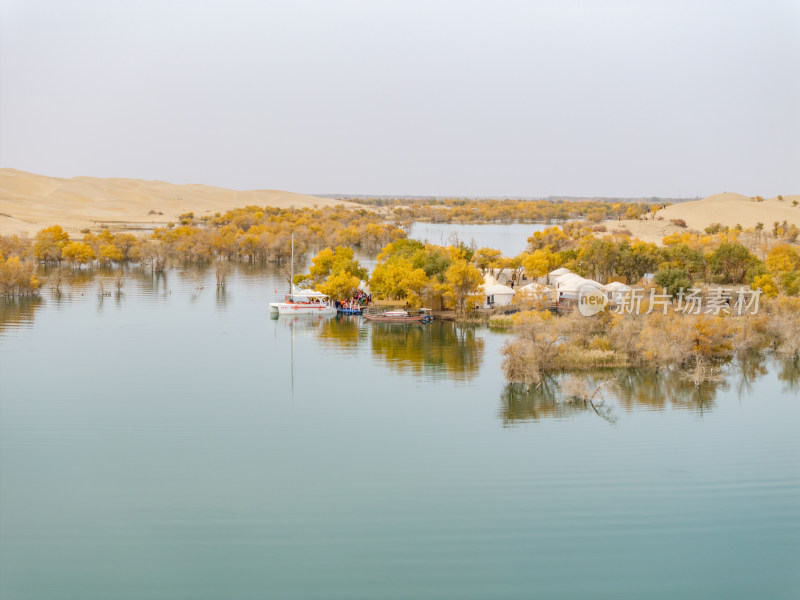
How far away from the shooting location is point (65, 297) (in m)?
36.4

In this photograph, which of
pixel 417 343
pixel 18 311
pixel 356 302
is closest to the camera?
pixel 417 343

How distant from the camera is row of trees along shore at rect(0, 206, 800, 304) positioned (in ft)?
112

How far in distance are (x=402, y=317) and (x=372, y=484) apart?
18868 millimetres

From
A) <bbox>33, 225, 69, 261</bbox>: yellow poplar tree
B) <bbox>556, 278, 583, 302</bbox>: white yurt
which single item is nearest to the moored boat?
<bbox>556, 278, 583, 302</bbox>: white yurt

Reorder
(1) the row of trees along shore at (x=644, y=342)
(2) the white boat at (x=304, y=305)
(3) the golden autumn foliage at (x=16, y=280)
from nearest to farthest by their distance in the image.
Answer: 1. (1) the row of trees along shore at (x=644, y=342)
2. (2) the white boat at (x=304, y=305)
3. (3) the golden autumn foliage at (x=16, y=280)

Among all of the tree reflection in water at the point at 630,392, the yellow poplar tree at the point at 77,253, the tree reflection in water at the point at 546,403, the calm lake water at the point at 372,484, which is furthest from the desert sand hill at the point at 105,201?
the tree reflection in water at the point at 630,392

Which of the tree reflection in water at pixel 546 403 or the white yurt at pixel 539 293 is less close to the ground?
the white yurt at pixel 539 293

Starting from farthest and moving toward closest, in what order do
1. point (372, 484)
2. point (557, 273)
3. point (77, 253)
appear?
point (77, 253), point (557, 273), point (372, 484)

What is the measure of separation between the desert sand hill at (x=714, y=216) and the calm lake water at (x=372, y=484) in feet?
152

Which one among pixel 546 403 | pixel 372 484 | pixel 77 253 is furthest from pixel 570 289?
pixel 77 253

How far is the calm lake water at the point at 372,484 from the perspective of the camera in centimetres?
1109

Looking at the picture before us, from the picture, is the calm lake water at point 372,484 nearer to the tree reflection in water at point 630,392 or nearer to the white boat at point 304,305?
the tree reflection in water at point 630,392

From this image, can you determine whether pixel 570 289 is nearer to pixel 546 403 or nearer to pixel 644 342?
pixel 644 342

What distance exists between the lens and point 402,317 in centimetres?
3275
